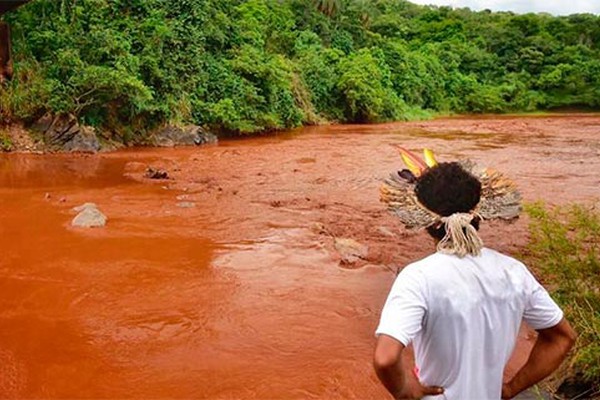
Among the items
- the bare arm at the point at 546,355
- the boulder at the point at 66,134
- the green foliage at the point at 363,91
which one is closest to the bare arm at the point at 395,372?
the bare arm at the point at 546,355

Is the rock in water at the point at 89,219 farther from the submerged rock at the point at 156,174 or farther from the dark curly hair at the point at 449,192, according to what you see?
the dark curly hair at the point at 449,192

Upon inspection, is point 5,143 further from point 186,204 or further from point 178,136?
point 186,204

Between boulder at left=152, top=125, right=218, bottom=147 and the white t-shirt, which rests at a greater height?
the white t-shirt

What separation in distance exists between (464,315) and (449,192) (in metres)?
0.38

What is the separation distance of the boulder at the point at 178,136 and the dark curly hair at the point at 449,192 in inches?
717

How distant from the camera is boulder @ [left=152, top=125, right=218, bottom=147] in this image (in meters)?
19.4

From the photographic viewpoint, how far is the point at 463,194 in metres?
1.78

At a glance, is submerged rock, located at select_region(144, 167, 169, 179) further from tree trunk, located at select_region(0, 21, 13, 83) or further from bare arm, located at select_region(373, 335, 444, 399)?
bare arm, located at select_region(373, 335, 444, 399)

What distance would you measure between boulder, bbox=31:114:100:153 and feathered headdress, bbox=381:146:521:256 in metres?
16.7

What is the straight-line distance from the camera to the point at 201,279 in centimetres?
634

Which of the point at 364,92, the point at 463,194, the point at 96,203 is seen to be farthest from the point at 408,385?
the point at 364,92

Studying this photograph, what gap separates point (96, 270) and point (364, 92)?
25.0 metres

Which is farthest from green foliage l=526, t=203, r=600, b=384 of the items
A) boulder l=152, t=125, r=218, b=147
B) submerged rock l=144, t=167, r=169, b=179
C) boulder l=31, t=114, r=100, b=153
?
boulder l=152, t=125, r=218, b=147

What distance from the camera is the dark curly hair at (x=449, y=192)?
70.1 inches
